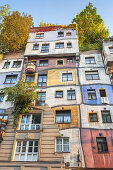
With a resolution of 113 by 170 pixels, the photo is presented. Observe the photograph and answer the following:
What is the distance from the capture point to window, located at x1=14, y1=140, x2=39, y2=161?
1249cm

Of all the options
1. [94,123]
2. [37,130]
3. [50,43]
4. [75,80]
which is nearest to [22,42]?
[50,43]

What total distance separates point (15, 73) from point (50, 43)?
6.29m

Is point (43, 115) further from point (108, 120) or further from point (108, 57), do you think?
point (108, 57)

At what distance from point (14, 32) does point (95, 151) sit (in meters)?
18.1

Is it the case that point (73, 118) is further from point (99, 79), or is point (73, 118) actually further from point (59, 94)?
point (99, 79)

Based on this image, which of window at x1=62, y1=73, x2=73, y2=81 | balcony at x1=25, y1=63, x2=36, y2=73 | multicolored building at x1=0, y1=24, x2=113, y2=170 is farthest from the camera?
balcony at x1=25, y1=63, x2=36, y2=73

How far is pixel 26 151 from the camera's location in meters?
12.8

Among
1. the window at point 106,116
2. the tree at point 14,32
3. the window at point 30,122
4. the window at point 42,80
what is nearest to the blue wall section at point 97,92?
the window at point 106,116

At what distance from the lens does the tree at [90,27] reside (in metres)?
24.8

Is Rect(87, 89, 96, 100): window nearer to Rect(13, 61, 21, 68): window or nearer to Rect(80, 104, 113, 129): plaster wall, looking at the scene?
Rect(80, 104, 113, 129): plaster wall

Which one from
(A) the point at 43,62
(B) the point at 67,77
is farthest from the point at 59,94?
(A) the point at 43,62

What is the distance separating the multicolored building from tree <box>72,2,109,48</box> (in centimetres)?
540

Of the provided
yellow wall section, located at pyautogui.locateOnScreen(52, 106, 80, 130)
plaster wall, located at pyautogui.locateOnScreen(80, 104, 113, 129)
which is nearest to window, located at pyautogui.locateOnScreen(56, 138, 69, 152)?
yellow wall section, located at pyautogui.locateOnScreen(52, 106, 80, 130)

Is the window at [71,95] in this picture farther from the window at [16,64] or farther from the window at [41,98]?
the window at [16,64]
